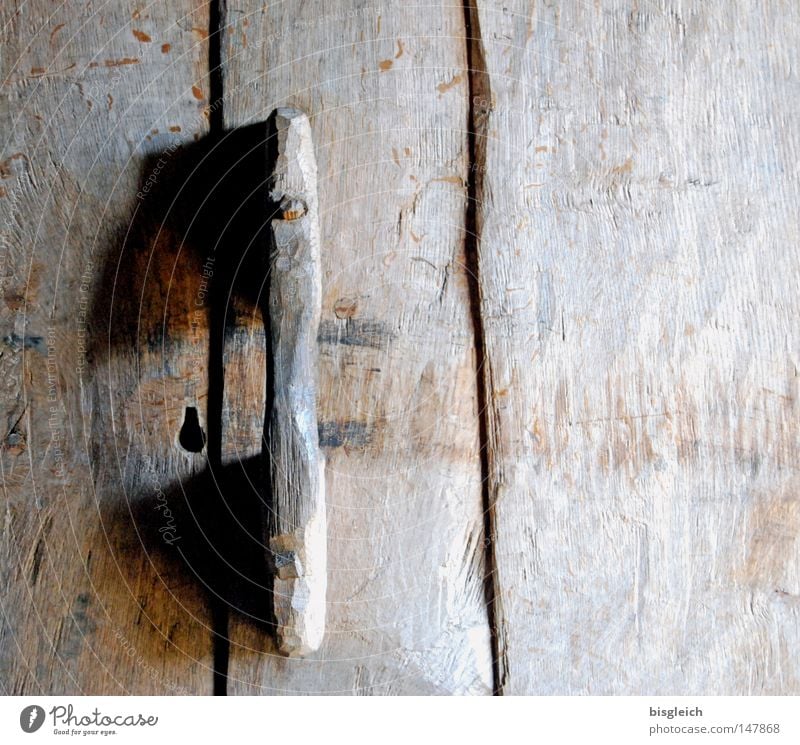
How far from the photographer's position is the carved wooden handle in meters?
0.32

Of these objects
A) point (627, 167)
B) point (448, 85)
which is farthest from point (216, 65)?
point (627, 167)

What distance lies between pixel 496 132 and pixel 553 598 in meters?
0.26

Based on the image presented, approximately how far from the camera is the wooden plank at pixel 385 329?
39cm

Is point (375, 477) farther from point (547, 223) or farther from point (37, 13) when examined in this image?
point (37, 13)

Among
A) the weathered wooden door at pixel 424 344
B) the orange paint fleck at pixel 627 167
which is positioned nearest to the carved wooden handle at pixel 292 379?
the weathered wooden door at pixel 424 344

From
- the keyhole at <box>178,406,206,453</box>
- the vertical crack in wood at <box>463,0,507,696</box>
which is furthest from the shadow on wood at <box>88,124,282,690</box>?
the vertical crack in wood at <box>463,0,507,696</box>

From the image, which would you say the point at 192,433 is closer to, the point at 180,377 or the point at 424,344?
the point at 180,377

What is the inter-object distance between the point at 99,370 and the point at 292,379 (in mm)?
131

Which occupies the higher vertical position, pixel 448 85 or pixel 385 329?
pixel 448 85

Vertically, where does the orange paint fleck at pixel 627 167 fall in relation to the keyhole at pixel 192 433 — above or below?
above

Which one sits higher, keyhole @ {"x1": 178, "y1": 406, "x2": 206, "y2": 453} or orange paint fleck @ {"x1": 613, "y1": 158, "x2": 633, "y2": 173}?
orange paint fleck @ {"x1": 613, "y1": 158, "x2": 633, "y2": 173}

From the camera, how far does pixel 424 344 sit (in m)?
0.40

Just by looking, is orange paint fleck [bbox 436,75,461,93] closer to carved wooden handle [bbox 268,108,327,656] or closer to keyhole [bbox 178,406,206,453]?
carved wooden handle [bbox 268,108,327,656]

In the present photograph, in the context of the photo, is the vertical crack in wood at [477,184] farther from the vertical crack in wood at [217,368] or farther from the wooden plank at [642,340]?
the vertical crack in wood at [217,368]
